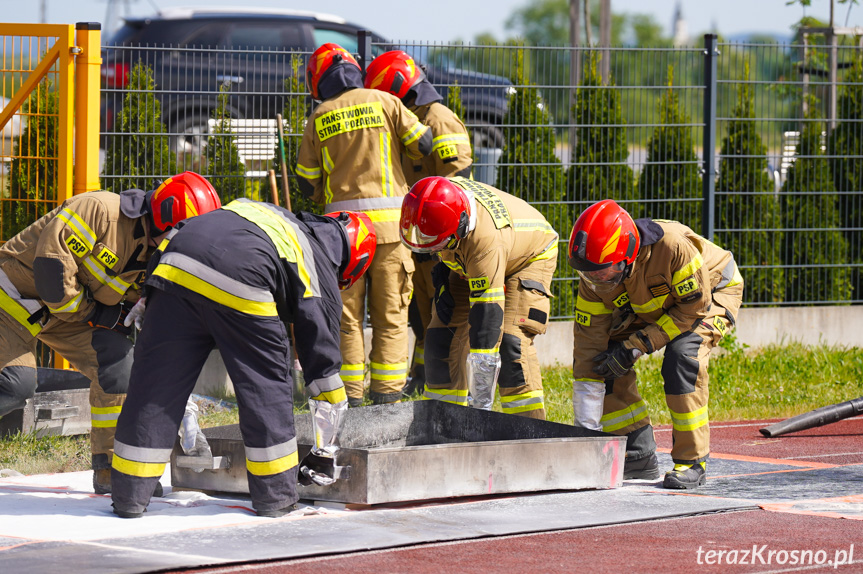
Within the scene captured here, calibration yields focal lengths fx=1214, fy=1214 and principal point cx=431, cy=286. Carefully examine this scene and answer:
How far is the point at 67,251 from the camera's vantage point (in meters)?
6.07

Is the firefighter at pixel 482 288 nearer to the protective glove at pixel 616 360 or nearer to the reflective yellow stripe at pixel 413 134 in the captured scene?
the protective glove at pixel 616 360

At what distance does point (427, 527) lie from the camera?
17.5 feet

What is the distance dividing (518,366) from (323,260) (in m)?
1.79

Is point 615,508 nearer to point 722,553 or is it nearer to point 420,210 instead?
point 722,553

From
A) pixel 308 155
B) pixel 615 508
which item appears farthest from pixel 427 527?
pixel 308 155

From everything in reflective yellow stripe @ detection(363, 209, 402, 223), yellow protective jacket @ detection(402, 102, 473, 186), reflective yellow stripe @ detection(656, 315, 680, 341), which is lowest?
reflective yellow stripe @ detection(656, 315, 680, 341)

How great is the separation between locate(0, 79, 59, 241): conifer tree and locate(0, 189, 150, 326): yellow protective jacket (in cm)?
266

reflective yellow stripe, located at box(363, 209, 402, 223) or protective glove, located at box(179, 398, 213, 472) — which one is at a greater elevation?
reflective yellow stripe, located at box(363, 209, 402, 223)

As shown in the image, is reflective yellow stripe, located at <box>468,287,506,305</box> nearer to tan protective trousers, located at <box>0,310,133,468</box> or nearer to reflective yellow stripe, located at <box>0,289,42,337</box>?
tan protective trousers, located at <box>0,310,133,468</box>

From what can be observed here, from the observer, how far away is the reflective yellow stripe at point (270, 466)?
17.7 ft

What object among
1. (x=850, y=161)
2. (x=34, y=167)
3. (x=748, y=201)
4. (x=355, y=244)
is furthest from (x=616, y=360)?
(x=850, y=161)

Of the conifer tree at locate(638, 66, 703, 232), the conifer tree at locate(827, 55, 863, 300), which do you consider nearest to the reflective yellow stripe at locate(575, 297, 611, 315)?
the conifer tree at locate(638, 66, 703, 232)

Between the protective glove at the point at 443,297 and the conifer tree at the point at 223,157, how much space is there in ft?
9.16

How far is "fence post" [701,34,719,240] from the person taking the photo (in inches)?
441
